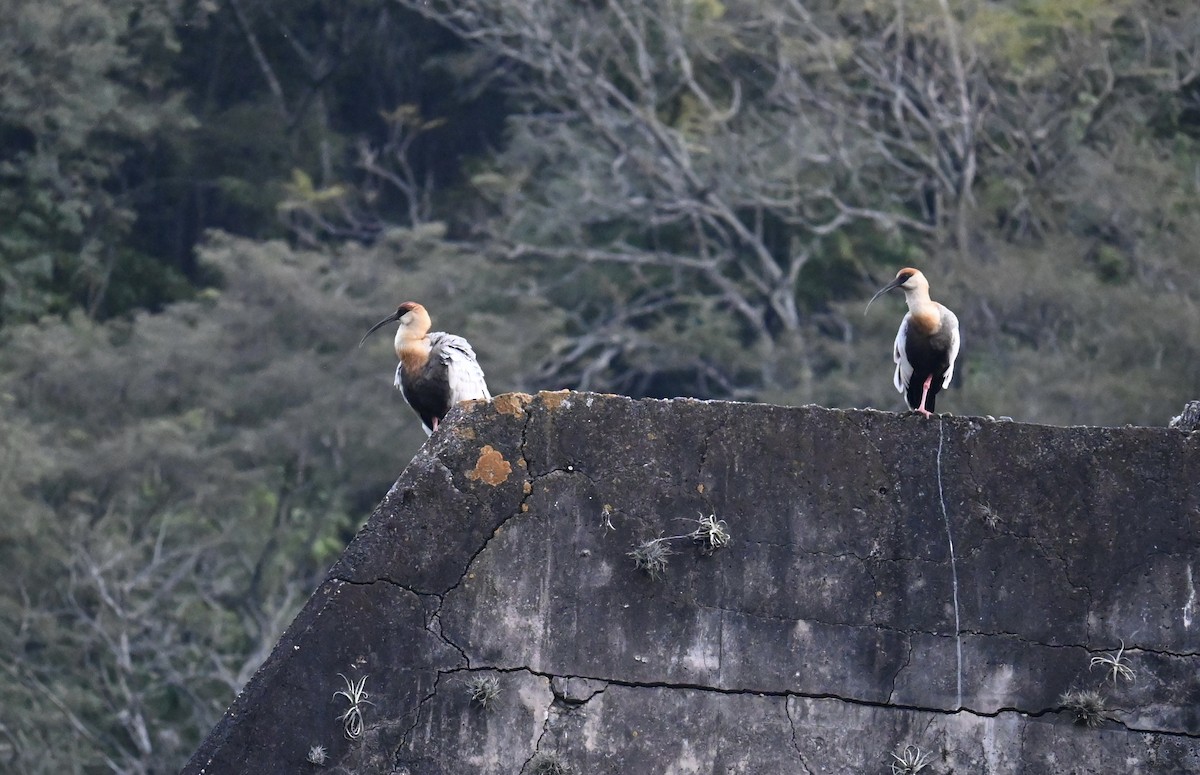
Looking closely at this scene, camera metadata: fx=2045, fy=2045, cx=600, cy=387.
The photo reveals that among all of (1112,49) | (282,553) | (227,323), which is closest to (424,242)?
(227,323)

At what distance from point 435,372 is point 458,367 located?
0.31 feet

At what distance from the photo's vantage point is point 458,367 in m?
8.12

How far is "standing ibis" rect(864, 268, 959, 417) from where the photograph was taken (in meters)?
7.79

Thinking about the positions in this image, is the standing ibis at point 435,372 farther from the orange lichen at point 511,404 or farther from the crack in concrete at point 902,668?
the crack in concrete at point 902,668

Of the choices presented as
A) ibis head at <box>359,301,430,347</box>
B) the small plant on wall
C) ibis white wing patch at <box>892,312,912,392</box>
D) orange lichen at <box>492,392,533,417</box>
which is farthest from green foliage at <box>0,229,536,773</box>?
the small plant on wall

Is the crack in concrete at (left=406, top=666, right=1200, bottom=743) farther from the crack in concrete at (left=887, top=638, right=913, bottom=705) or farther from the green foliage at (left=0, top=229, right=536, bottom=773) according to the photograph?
the green foliage at (left=0, top=229, right=536, bottom=773)

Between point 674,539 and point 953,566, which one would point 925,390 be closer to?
point 953,566

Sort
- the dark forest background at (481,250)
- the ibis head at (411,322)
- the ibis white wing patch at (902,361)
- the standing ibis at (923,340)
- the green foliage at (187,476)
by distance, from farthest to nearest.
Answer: the dark forest background at (481,250) < the green foliage at (187,476) < the ibis head at (411,322) < the ibis white wing patch at (902,361) < the standing ibis at (923,340)

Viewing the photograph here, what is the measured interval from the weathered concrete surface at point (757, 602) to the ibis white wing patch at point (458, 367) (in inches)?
109

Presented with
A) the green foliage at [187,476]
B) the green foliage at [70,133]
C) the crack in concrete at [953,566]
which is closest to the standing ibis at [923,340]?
the crack in concrete at [953,566]

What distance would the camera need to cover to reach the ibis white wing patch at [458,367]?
26.6ft

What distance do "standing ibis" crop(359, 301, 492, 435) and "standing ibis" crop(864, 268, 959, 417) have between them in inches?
64.7

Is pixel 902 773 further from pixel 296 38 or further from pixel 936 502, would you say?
pixel 296 38

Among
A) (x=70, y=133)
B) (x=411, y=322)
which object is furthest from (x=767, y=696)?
(x=70, y=133)
